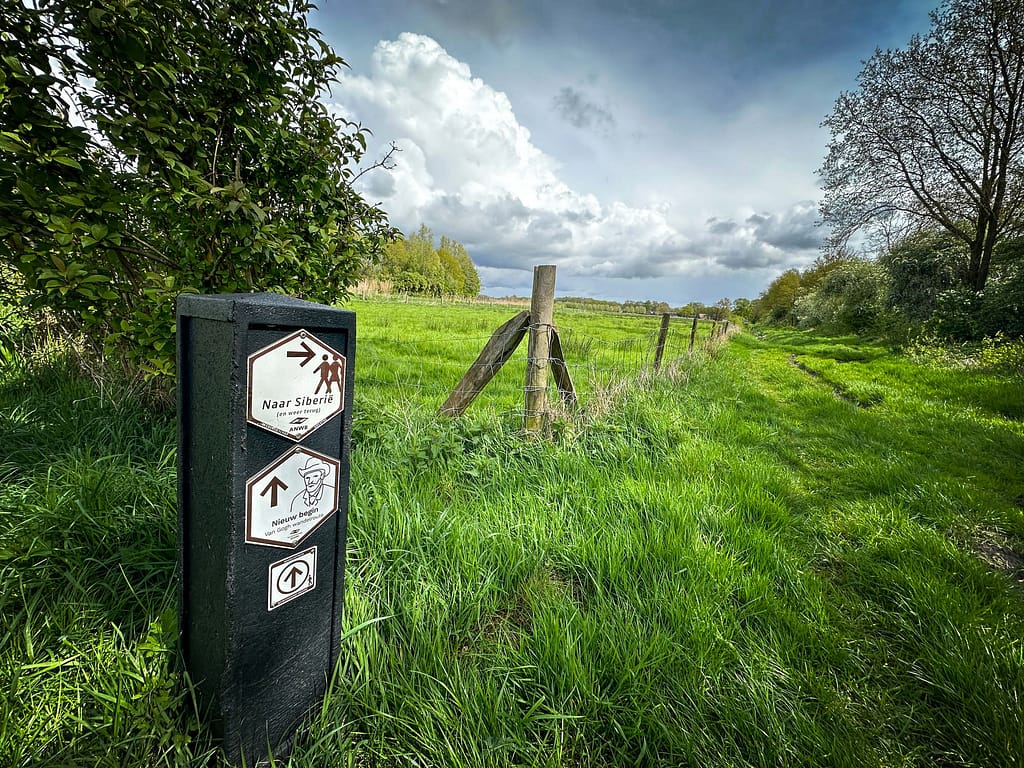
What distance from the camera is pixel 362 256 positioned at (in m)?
3.39

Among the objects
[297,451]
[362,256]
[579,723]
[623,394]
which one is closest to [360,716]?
[579,723]

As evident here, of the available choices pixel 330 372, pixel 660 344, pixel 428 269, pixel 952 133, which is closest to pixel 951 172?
pixel 952 133

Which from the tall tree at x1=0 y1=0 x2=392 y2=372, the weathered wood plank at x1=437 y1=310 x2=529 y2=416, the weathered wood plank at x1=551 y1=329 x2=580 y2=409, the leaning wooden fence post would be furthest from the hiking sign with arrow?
the leaning wooden fence post

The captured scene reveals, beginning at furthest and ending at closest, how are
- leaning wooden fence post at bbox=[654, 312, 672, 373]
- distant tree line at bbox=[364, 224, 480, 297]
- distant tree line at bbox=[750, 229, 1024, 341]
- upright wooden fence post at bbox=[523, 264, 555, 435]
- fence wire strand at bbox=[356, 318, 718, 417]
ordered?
distant tree line at bbox=[364, 224, 480, 297] → distant tree line at bbox=[750, 229, 1024, 341] → leaning wooden fence post at bbox=[654, 312, 672, 373] → fence wire strand at bbox=[356, 318, 718, 417] → upright wooden fence post at bbox=[523, 264, 555, 435]

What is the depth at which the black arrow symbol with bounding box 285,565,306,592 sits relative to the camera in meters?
1.26

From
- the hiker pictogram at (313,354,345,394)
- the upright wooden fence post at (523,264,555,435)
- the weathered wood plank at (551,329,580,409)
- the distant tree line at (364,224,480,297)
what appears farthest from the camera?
the distant tree line at (364,224,480,297)

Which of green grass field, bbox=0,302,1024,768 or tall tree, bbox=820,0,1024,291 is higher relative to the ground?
tall tree, bbox=820,0,1024,291

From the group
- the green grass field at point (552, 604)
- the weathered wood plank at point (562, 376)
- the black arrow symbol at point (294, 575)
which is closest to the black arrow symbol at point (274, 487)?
the black arrow symbol at point (294, 575)

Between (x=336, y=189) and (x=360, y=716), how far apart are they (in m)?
3.34

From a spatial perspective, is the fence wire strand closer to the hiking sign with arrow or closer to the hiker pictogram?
the hiker pictogram

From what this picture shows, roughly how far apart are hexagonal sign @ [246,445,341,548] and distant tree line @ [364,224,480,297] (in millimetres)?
33740

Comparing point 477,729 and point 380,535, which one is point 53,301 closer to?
point 380,535

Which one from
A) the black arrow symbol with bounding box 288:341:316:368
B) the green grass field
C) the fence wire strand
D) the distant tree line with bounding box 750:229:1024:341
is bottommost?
the green grass field

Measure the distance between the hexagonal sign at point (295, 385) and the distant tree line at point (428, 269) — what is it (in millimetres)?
33707
